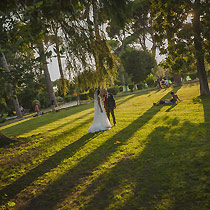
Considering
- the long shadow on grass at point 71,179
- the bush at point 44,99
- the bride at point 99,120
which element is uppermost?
the bush at point 44,99

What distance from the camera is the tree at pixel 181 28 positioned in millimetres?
12531

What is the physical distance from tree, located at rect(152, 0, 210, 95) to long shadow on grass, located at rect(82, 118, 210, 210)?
8408mm

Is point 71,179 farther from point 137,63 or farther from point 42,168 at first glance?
point 137,63

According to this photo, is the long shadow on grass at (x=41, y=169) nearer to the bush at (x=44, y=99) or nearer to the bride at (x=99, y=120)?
the bride at (x=99, y=120)

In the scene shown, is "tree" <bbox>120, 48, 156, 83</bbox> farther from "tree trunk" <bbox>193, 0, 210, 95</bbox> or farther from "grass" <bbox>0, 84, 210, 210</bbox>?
"grass" <bbox>0, 84, 210, 210</bbox>

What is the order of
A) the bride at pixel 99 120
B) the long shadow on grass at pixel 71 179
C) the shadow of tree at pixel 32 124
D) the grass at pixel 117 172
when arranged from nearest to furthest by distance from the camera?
1. the grass at pixel 117 172
2. the long shadow on grass at pixel 71 179
3. the bride at pixel 99 120
4. the shadow of tree at pixel 32 124

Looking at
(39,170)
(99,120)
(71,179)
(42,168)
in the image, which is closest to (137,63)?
(99,120)

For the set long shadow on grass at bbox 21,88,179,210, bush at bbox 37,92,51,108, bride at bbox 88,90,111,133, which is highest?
bush at bbox 37,92,51,108

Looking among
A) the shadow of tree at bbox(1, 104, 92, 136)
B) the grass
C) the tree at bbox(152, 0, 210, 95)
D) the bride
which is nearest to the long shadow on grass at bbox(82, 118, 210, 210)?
the grass

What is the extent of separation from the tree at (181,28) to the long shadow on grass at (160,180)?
27.6 ft

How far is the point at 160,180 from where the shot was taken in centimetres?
397

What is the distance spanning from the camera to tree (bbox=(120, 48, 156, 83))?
43156 millimetres

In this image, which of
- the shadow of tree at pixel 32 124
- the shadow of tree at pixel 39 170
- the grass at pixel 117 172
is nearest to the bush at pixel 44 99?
the shadow of tree at pixel 32 124

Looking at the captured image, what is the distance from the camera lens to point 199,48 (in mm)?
13391
